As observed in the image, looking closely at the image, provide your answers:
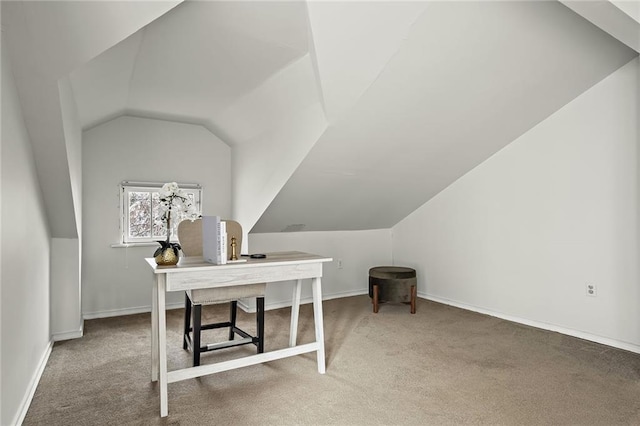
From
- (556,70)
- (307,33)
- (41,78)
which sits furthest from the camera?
(556,70)

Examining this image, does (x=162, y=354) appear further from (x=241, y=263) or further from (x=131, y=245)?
(x=131, y=245)

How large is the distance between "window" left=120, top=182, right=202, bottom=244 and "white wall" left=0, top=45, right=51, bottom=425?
68.1 inches

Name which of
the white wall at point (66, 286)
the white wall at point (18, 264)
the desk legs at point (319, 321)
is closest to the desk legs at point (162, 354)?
the white wall at point (18, 264)

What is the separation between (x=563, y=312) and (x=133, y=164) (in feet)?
15.8

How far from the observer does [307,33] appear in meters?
2.46

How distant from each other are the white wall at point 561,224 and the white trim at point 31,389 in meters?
4.01

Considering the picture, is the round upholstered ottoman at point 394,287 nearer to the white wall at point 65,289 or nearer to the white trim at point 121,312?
the white trim at point 121,312

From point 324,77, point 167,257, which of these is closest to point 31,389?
point 167,257

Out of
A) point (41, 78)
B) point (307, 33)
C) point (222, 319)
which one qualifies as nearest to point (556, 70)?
point (307, 33)

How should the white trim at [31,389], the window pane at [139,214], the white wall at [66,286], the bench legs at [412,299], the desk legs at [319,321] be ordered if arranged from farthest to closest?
1. the window pane at [139,214]
2. the bench legs at [412,299]
3. the white wall at [66,286]
4. the desk legs at [319,321]
5. the white trim at [31,389]

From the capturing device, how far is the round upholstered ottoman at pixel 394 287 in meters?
4.16

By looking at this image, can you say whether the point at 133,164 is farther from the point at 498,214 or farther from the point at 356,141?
the point at 498,214

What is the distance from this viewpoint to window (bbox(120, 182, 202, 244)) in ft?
14.7

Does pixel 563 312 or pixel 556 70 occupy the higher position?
pixel 556 70
